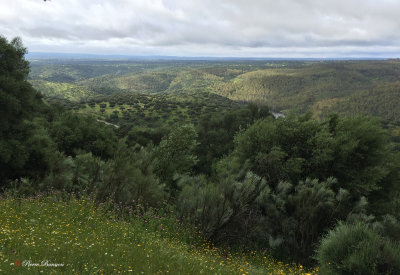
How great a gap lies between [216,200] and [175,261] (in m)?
4.22

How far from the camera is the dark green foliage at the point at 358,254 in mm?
4559

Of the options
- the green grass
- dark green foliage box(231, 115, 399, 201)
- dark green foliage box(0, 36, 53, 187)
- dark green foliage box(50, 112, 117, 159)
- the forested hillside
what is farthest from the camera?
dark green foliage box(50, 112, 117, 159)

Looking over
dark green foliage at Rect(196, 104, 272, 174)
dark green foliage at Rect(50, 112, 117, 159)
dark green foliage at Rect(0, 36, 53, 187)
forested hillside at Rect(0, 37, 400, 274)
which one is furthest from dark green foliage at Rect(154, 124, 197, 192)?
dark green foliage at Rect(0, 36, 53, 187)

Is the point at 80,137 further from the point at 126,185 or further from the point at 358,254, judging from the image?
the point at 358,254

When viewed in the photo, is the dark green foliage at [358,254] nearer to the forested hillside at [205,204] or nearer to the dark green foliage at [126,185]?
the forested hillside at [205,204]

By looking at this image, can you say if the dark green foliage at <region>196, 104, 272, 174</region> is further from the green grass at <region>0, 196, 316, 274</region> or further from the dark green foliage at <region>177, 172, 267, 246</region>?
the green grass at <region>0, 196, 316, 274</region>

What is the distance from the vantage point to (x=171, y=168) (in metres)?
24.7

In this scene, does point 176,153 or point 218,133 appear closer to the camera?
point 176,153

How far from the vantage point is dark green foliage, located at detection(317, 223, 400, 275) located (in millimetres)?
4559

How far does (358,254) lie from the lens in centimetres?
467

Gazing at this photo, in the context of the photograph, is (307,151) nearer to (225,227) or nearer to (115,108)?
(225,227)

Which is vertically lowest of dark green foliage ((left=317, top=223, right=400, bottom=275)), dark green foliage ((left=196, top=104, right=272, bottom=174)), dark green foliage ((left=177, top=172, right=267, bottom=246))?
dark green foliage ((left=196, top=104, right=272, bottom=174))

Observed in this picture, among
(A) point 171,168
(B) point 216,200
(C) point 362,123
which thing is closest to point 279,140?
(C) point 362,123

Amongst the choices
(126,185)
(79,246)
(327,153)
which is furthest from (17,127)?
(327,153)
